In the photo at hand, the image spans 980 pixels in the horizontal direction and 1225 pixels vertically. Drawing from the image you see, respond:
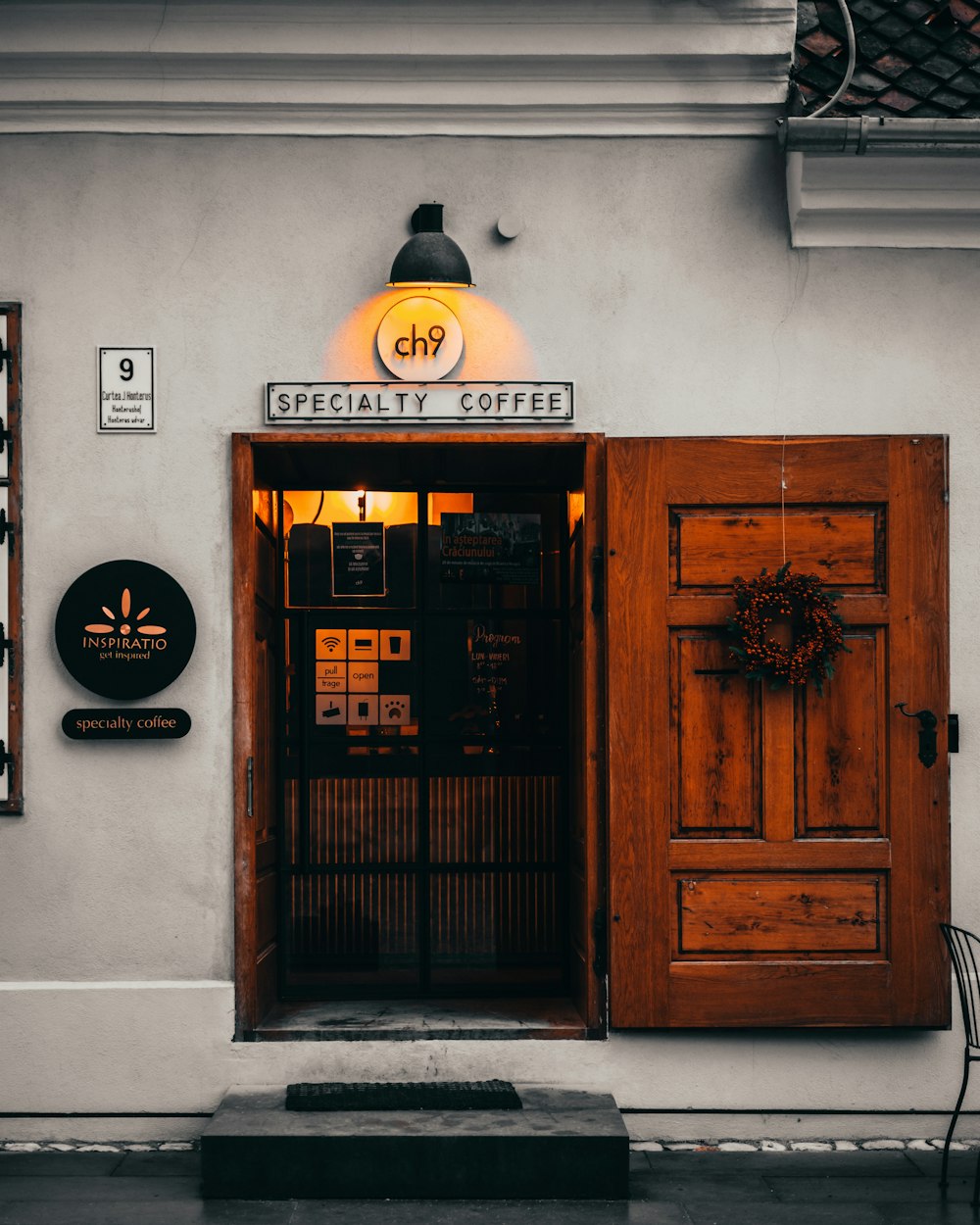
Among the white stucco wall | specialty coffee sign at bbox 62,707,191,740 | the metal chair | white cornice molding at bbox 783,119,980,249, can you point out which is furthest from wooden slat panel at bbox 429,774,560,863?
white cornice molding at bbox 783,119,980,249

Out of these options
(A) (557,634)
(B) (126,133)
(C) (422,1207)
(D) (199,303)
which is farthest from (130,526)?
(C) (422,1207)

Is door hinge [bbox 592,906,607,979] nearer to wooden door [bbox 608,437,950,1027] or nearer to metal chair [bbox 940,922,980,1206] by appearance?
wooden door [bbox 608,437,950,1027]

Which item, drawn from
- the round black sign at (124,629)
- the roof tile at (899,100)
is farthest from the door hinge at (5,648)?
the roof tile at (899,100)

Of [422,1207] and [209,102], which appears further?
[209,102]

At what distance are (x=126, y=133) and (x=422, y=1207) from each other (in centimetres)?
466

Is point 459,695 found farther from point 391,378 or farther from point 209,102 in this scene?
point 209,102

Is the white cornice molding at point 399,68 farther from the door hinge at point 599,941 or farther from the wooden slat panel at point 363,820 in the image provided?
the door hinge at point 599,941

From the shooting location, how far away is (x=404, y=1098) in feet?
19.2

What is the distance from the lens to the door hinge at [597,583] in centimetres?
617

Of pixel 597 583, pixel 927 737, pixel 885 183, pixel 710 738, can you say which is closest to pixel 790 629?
pixel 710 738

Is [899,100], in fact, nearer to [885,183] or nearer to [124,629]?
[885,183]

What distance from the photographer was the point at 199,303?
617 cm

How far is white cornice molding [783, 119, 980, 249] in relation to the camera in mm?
5898

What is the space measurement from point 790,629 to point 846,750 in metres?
0.59
